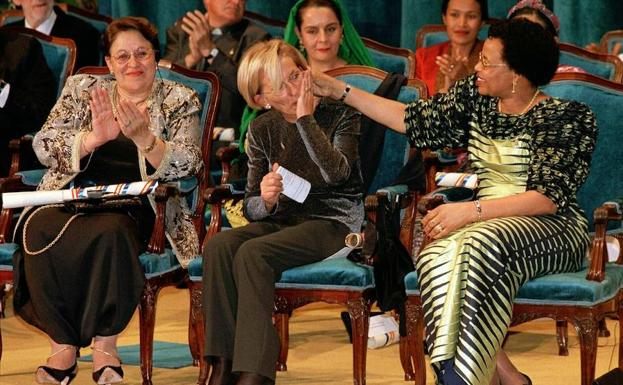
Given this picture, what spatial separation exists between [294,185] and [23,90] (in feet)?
5.55

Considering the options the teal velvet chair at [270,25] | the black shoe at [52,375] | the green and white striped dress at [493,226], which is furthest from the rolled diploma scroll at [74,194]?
the teal velvet chair at [270,25]

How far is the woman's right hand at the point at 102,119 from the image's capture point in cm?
454

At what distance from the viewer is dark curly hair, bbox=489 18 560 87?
13.5 feet

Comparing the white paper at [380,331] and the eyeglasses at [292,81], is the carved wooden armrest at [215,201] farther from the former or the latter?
the white paper at [380,331]

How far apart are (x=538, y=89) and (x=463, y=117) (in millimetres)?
265

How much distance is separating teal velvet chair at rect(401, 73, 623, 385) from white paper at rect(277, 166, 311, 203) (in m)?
0.52

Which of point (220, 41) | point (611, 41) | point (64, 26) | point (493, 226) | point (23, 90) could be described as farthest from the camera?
point (64, 26)

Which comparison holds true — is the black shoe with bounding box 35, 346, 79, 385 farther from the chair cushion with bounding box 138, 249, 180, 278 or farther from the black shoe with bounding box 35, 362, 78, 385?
the chair cushion with bounding box 138, 249, 180, 278

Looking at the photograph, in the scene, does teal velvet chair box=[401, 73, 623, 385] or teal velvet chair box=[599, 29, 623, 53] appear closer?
teal velvet chair box=[401, 73, 623, 385]

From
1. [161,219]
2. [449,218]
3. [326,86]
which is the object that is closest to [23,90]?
[161,219]

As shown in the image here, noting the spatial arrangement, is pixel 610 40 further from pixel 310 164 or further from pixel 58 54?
pixel 58 54

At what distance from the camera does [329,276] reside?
Result: 4.23 meters

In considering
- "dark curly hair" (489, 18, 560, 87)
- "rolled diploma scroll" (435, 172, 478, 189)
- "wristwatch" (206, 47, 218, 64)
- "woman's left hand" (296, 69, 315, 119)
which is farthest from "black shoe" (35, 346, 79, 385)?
"wristwatch" (206, 47, 218, 64)

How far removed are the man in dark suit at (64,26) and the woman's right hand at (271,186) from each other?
2317 millimetres
